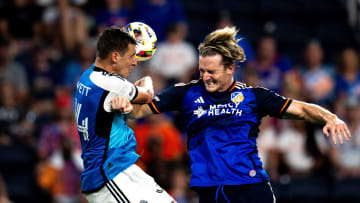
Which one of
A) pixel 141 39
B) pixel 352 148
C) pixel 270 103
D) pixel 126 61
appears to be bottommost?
pixel 352 148

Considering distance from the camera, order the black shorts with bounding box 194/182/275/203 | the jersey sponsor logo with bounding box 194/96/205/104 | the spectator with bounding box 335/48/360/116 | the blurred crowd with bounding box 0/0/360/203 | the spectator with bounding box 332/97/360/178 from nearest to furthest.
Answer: the black shorts with bounding box 194/182/275/203 → the jersey sponsor logo with bounding box 194/96/205/104 → the blurred crowd with bounding box 0/0/360/203 → the spectator with bounding box 332/97/360/178 → the spectator with bounding box 335/48/360/116

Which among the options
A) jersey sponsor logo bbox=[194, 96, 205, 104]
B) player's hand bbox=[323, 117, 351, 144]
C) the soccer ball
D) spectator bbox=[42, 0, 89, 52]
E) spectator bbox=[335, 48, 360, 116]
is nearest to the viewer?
player's hand bbox=[323, 117, 351, 144]

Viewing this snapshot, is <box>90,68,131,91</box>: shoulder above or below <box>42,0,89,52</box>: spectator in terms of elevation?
above

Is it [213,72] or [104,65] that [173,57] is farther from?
[104,65]

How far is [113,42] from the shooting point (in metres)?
4.93

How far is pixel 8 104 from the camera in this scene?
33.4ft

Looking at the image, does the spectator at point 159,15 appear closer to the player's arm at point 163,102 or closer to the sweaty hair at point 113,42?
the player's arm at point 163,102

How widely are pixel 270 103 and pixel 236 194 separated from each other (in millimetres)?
831

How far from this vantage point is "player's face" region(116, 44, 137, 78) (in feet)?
16.3

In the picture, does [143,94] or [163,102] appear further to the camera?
[163,102]

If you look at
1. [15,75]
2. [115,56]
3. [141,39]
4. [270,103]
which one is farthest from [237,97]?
[15,75]

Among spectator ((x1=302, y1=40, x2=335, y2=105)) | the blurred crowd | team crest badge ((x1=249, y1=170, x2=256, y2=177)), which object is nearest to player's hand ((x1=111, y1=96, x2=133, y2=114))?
team crest badge ((x1=249, y1=170, x2=256, y2=177))

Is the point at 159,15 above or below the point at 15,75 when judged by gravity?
above

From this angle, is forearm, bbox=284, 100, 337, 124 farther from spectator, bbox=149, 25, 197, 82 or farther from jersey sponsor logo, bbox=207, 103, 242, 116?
spectator, bbox=149, 25, 197, 82
